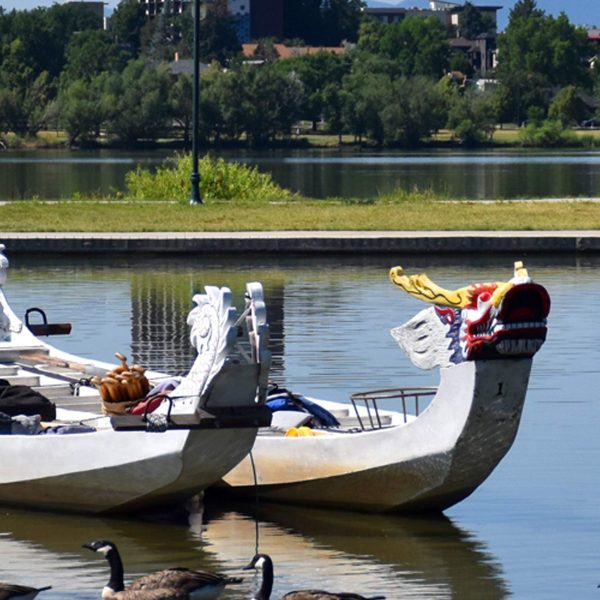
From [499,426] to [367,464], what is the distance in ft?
3.80

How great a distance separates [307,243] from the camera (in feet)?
119

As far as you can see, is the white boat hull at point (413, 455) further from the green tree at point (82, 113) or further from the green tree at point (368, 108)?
the green tree at point (368, 108)

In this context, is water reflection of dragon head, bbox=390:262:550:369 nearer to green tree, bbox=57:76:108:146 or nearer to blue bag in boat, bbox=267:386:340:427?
blue bag in boat, bbox=267:386:340:427

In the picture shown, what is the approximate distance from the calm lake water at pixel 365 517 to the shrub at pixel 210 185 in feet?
54.1

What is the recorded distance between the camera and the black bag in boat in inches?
712

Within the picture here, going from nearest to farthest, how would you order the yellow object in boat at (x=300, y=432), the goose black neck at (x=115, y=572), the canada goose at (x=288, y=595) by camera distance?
1. the canada goose at (x=288, y=595)
2. the goose black neck at (x=115, y=572)
3. the yellow object in boat at (x=300, y=432)

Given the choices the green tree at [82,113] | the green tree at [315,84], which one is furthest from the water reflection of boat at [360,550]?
the green tree at [315,84]

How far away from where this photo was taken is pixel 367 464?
16766mm

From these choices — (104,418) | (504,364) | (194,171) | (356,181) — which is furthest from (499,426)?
(356,181)

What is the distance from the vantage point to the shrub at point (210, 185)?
1870 inches

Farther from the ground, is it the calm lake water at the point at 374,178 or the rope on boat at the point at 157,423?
the rope on boat at the point at 157,423

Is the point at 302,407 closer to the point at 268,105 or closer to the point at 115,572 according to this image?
the point at 115,572

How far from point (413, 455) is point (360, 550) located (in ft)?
3.21

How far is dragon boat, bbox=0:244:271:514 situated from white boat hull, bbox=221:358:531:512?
2.69 feet
